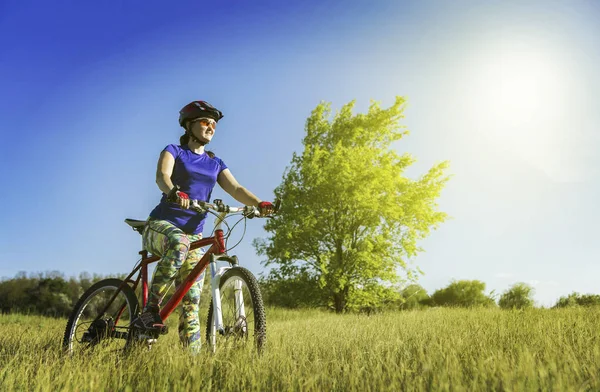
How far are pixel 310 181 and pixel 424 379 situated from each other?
41.0ft

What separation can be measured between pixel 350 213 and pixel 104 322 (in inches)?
454

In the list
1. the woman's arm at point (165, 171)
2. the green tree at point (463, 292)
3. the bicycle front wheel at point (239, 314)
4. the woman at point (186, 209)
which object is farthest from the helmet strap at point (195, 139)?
the green tree at point (463, 292)

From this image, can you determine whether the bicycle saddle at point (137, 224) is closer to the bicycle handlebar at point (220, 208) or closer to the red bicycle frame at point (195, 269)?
the red bicycle frame at point (195, 269)

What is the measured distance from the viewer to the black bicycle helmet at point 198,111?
478 centimetres

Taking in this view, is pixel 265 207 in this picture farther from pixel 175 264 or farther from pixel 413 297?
pixel 413 297

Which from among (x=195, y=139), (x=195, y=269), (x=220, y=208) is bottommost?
(x=195, y=269)

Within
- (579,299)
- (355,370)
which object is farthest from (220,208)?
(579,299)

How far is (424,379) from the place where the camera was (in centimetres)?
294

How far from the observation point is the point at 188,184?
187 inches

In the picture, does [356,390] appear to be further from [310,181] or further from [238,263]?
[310,181]

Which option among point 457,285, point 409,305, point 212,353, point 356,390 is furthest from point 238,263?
point 457,285

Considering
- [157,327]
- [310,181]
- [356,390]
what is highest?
[310,181]

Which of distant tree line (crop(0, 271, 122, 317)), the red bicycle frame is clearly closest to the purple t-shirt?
the red bicycle frame

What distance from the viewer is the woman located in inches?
176
